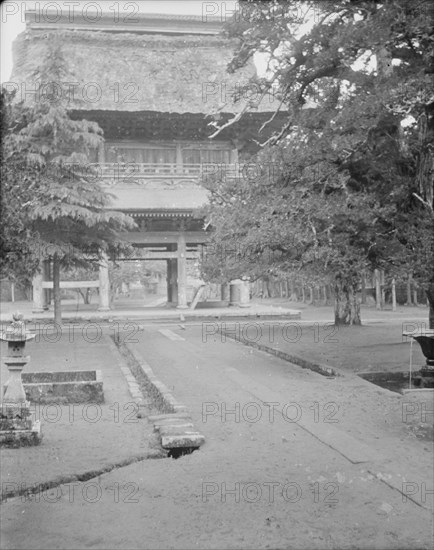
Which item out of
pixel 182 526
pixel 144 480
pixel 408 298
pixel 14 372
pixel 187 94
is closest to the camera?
pixel 182 526

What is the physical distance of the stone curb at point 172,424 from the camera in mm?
6012

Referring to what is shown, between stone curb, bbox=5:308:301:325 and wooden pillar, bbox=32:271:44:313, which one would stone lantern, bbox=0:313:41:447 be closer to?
stone curb, bbox=5:308:301:325

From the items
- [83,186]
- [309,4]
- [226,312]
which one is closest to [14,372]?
[309,4]

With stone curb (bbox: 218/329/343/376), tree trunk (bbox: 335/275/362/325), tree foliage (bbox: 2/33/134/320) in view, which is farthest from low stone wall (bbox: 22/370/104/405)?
tree trunk (bbox: 335/275/362/325)

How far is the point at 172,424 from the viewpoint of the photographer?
6551mm

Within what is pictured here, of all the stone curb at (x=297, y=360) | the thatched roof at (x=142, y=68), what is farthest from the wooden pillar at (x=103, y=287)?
the stone curb at (x=297, y=360)

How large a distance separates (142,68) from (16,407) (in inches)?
903

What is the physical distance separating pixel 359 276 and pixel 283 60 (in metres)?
3.51

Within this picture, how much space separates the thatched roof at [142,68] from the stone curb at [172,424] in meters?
17.0

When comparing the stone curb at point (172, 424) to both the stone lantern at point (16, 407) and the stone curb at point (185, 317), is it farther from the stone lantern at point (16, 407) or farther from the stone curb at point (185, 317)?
the stone curb at point (185, 317)

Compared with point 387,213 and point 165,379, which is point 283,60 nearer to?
point 387,213

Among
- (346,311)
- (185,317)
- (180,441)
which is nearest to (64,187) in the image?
(185,317)

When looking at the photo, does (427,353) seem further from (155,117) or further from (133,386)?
(155,117)

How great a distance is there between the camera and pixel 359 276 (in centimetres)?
862
